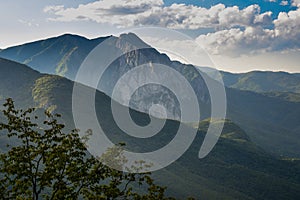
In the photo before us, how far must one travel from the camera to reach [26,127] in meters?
29.9

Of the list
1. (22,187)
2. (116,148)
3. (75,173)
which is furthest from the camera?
(116,148)

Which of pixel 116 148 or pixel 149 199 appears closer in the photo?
pixel 149 199

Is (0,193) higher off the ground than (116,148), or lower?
lower

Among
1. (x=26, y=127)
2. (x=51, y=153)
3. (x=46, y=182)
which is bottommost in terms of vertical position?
(x=46, y=182)

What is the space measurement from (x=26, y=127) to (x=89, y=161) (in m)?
6.30

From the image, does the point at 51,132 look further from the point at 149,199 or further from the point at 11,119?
the point at 149,199

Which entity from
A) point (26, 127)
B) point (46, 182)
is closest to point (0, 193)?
point (46, 182)

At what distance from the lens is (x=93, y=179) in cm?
3155

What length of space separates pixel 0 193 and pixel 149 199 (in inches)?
500

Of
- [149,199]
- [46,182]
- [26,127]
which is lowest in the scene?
[149,199]

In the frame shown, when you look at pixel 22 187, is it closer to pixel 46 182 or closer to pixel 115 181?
pixel 46 182

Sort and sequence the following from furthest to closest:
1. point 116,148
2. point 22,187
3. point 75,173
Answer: point 116,148 < point 75,173 < point 22,187

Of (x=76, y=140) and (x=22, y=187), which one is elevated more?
(x=76, y=140)

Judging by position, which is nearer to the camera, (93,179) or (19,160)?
(19,160)
